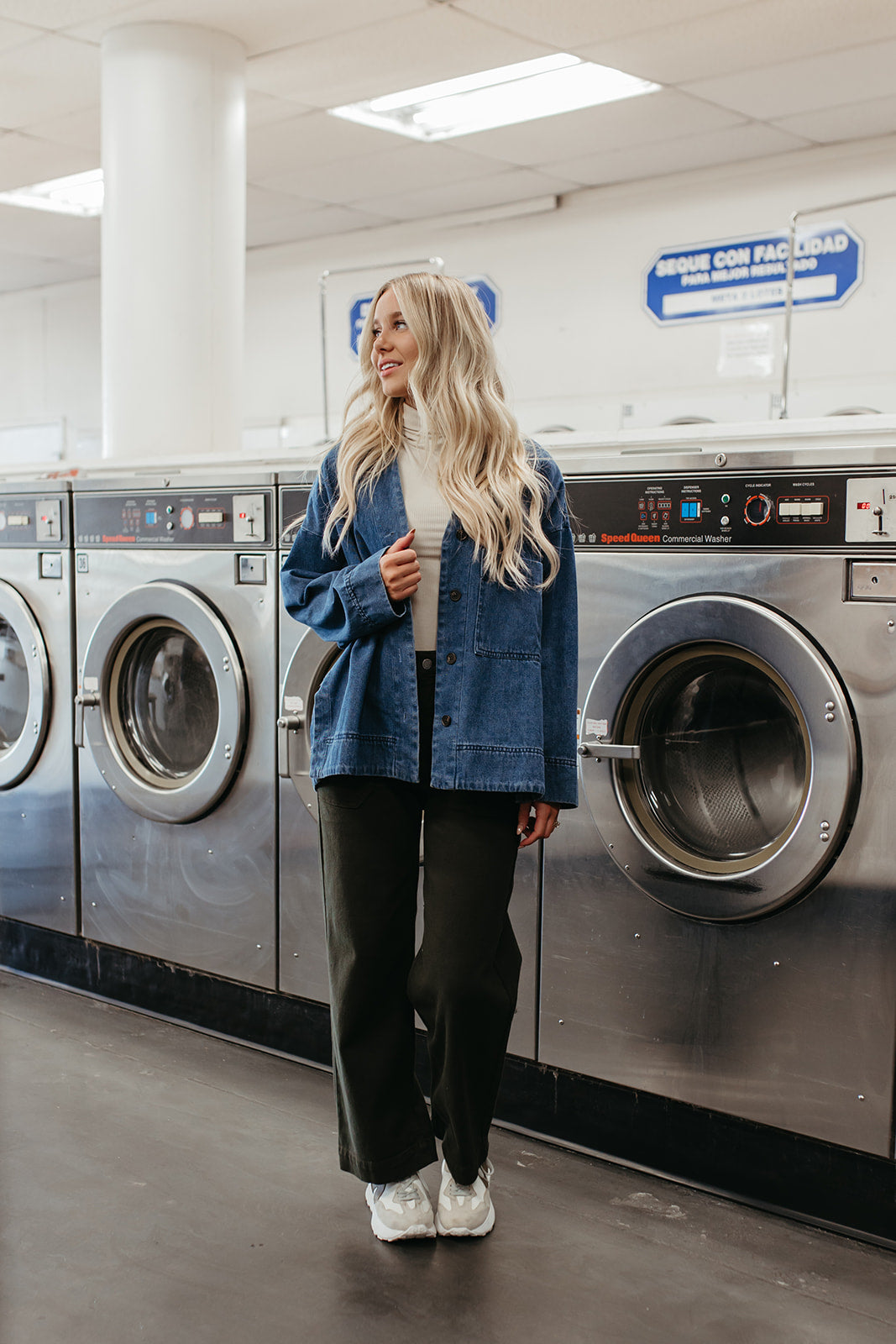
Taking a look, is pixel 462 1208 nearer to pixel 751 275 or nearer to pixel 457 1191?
pixel 457 1191

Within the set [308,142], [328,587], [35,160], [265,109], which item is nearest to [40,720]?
[328,587]

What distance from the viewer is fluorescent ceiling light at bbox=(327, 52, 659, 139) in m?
4.59

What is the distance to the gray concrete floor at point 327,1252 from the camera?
1.73 meters

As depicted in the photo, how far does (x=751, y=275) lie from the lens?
5.52m

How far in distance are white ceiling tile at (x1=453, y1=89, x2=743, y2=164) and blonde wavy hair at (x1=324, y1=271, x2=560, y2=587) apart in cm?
334

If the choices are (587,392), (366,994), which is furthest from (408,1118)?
(587,392)

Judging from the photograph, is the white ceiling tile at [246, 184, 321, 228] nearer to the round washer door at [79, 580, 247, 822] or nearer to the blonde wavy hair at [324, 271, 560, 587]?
the round washer door at [79, 580, 247, 822]

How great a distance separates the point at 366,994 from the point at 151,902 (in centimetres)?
125

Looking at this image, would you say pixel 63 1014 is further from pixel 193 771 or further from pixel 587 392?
pixel 587 392

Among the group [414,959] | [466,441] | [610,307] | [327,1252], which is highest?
[610,307]

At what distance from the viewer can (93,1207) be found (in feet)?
6.68

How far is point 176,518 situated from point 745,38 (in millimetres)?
2637

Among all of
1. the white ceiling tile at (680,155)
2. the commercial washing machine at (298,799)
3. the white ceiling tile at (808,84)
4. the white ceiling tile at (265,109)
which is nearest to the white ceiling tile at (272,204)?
the white ceiling tile at (265,109)

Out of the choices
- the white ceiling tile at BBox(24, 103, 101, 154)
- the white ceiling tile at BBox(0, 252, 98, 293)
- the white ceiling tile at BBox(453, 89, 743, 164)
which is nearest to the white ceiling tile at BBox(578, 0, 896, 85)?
the white ceiling tile at BBox(453, 89, 743, 164)
